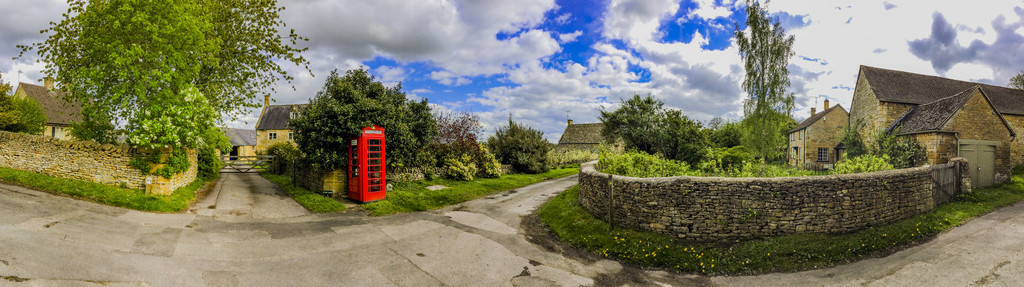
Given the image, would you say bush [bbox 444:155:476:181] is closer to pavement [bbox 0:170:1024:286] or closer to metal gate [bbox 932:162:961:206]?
pavement [bbox 0:170:1024:286]

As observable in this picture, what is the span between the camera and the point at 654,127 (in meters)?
23.9

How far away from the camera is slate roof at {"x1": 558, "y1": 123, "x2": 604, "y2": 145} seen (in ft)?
167

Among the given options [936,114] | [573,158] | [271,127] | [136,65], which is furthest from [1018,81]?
[271,127]

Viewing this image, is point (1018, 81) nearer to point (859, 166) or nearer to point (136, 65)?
point (859, 166)

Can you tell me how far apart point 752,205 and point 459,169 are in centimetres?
1416

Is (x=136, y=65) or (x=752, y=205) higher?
(x=136, y=65)

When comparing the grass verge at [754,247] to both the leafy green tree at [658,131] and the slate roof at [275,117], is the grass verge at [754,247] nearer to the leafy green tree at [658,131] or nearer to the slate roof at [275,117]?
the leafy green tree at [658,131]

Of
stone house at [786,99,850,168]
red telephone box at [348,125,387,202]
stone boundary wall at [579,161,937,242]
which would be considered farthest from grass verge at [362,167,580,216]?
stone house at [786,99,850,168]

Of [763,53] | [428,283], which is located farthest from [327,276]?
[763,53]

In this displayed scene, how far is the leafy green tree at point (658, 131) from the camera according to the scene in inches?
872

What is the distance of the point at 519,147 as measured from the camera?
2662 cm

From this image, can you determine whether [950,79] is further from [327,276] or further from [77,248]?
[77,248]

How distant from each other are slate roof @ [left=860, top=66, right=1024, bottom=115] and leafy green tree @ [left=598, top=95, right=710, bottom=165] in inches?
525

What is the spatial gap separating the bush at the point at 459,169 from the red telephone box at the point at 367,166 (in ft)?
20.2
